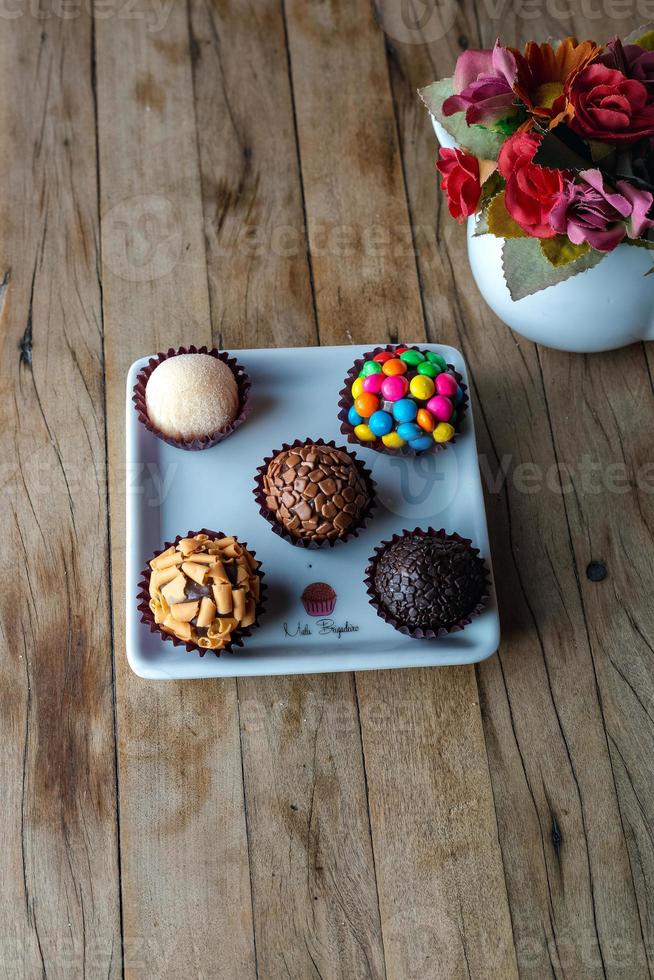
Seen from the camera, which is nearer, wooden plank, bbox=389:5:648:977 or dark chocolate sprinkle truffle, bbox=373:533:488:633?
dark chocolate sprinkle truffle, bbox=373:533:488:633

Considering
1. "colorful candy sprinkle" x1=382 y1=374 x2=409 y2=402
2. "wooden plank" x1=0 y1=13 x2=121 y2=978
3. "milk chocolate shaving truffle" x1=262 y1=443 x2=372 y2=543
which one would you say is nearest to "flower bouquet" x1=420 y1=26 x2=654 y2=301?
A: "colorful candy sprinkle" x1=382 y1=374 x2=409 y2=402

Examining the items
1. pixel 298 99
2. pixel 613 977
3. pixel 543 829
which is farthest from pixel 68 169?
pixel 613 977

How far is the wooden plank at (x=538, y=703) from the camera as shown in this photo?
4.19 ft

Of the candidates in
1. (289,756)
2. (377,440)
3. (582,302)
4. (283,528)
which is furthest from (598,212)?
(289,756)

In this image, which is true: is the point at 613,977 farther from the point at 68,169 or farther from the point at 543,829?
the point at 68,169

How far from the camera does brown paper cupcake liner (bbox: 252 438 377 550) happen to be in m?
1.23

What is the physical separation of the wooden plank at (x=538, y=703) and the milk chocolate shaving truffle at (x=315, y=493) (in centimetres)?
34

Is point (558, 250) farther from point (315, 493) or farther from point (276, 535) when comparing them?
point (276, 535)

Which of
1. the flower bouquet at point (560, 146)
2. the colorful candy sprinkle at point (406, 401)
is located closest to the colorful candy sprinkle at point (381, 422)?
the colorful candy sprinkle at point (406, 401)

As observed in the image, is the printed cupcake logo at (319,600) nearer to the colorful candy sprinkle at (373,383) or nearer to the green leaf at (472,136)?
the colorful candy sprinkle at (373,383)

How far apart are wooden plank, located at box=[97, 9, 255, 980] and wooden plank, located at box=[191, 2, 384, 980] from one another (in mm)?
29

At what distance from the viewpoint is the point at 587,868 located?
130 cm

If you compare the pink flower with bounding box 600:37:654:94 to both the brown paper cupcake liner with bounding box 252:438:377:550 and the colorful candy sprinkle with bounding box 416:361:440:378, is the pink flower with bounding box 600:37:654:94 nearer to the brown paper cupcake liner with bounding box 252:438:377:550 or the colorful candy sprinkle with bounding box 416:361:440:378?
the colorful candy sprinkle with bounding box 416:361:440:378

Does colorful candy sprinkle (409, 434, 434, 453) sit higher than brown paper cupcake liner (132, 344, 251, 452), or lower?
lower
